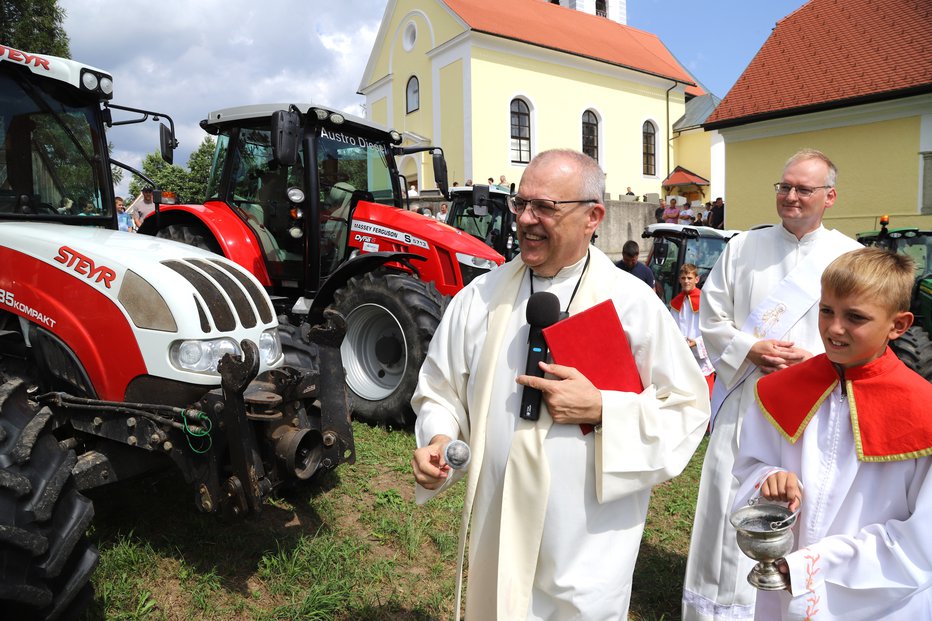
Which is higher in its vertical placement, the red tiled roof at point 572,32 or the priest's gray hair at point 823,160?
the red tiled roof at point 572,32

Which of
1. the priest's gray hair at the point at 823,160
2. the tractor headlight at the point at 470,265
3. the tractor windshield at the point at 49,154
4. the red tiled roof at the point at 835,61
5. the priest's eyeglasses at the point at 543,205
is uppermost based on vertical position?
the red tiled roof at the point at 835,61

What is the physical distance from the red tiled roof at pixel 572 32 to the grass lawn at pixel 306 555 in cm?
2258

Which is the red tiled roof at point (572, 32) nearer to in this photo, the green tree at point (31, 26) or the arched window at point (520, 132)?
the arched window at point (520, 132)

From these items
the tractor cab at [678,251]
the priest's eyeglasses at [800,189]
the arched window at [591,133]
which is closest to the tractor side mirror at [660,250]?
the tractor cab at [678,251]

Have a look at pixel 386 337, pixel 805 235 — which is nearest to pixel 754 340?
pixel 805 235

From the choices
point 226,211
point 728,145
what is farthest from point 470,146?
point 226,211

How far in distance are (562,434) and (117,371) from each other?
2.24 metres

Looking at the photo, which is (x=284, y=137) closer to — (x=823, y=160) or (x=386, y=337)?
(x=386, y=337)

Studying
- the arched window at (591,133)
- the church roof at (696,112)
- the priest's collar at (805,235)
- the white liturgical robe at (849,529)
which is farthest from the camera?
the church roof at (696,112)

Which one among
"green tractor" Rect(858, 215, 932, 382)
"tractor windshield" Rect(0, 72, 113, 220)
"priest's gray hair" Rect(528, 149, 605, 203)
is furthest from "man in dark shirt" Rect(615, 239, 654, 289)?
"priest's gray hair" Rect(528, 149, 605, 203)

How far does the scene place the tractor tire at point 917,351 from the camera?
5551 mm

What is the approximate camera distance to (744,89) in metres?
17.8

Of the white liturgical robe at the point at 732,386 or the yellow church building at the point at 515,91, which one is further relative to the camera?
the yellow church building at the point at 515,91

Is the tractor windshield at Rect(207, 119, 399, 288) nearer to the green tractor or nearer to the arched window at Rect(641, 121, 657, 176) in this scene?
the green tractor
